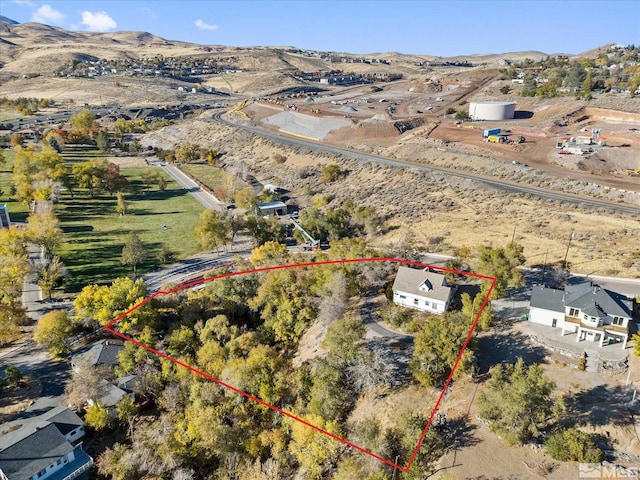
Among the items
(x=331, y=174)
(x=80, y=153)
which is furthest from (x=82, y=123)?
(x=331, y=174)

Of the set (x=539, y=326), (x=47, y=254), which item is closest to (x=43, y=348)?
(x=47, y=254)

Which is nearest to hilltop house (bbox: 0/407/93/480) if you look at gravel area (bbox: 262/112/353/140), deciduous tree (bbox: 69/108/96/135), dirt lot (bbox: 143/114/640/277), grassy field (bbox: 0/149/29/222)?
dirt lot (bbox: 143/114/640/277)

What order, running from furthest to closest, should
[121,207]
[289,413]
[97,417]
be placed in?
[121,207] < [97,417] < [289,413]

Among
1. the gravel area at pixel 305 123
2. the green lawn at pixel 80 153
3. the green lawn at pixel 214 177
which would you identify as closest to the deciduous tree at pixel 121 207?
the green lawn at pixel 214 177

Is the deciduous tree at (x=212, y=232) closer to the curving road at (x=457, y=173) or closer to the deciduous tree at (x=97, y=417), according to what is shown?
the deciduous tree at (x=97, y=417)

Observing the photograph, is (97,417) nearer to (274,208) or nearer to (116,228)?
(116,228)
